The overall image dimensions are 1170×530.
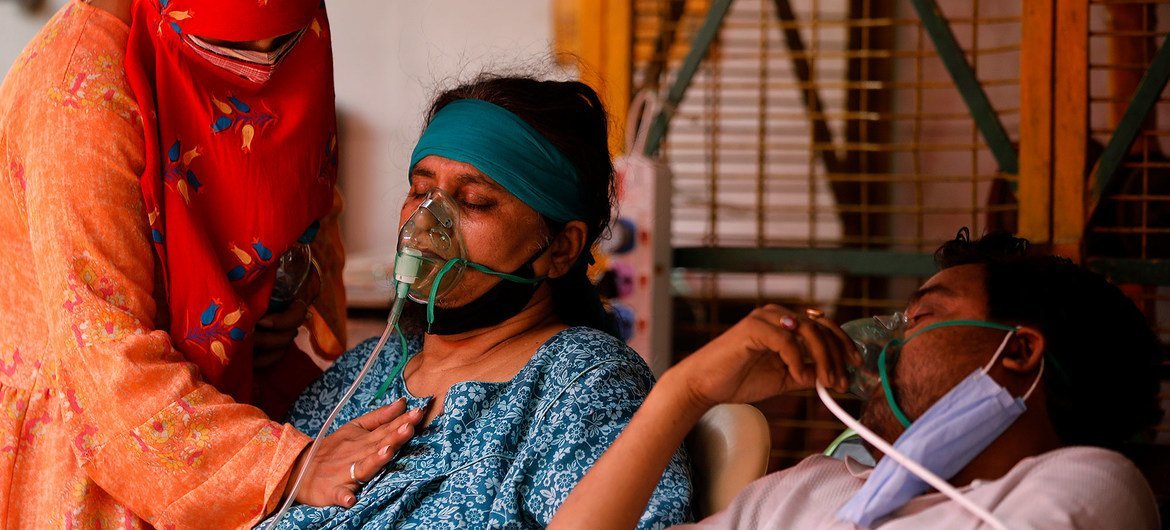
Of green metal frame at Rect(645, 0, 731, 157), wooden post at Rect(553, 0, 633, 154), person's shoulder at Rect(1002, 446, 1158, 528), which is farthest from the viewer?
wooden post at Rect(553, 0, 633, 154)

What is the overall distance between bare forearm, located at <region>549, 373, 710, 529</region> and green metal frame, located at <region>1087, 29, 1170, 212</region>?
5.83 feet

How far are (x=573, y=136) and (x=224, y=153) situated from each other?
60 cm

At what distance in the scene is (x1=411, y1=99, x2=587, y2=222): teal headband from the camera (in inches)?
71.7

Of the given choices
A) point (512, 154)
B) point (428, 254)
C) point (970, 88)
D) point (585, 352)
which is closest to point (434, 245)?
point (428, 254)

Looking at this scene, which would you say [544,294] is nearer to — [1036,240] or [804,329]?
[804,329]

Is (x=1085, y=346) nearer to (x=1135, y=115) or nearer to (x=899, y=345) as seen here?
(x=899, y=345)

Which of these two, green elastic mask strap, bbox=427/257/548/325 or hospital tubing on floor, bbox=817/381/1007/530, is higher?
green elastic mask strap, bbox=427/257/548/325

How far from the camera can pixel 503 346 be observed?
1900 millimetres

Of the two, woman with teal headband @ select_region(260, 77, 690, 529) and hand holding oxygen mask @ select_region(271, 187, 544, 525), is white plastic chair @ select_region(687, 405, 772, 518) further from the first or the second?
hand holding oxygen mask @ select_region(271, 187, 544, 525)

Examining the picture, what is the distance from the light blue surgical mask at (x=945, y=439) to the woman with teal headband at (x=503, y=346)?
33cm

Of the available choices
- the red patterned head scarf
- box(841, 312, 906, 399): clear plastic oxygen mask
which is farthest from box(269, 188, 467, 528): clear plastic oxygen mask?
box(841, 312, 906, 399): clear plastic oxygen mask

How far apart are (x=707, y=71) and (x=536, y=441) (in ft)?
7.05

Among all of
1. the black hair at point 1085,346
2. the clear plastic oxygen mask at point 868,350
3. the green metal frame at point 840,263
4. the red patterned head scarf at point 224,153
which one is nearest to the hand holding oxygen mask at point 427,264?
the red patterned head scarf at point 224,153

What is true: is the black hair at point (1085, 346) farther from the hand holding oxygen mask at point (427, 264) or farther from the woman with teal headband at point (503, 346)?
the hand holding oxygen mask at point (427, 264)
